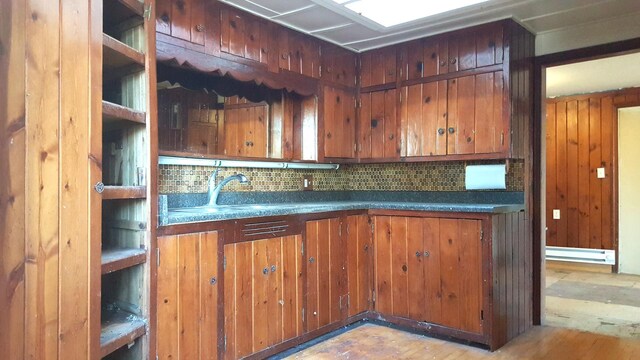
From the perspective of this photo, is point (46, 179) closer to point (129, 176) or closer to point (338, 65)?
point (129, 176)

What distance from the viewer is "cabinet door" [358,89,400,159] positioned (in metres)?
3.71

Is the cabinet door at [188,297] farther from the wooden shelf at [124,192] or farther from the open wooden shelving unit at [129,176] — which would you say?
the wooden shelf at [124,192]

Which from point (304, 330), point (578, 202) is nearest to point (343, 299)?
point (304, 330)

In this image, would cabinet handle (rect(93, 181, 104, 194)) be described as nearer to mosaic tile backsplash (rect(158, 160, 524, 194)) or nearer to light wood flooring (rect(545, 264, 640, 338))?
mosaic tile backsplash (rect(158, 160, 524, 194))

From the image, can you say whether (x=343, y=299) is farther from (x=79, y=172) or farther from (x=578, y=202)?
(x=578, y=202)

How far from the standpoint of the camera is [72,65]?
1473 mm

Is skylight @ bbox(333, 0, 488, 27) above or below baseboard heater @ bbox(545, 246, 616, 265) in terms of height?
above

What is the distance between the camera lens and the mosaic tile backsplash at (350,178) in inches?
115

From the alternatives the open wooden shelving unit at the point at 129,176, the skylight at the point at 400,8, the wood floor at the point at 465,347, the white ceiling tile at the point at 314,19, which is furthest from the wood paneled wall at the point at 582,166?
the open wooden shelving unit at the point at 129,176

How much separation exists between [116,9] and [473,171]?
2.62 meters

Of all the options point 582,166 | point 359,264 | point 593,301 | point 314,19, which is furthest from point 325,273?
point 582,166

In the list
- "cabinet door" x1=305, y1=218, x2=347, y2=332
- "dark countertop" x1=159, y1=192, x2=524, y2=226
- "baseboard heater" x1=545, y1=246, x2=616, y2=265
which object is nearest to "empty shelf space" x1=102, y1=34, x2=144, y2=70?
"dark countertop" x1=159, y1=192, x2=524, y2=226

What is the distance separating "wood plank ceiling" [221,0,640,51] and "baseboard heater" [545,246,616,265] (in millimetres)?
3370

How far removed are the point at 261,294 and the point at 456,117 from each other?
1.91 m
